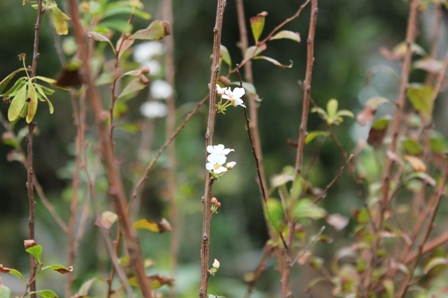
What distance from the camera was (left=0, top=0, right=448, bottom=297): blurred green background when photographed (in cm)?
249

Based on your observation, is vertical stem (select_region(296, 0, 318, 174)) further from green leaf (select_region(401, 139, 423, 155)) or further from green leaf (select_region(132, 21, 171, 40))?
green leaf (select_region(401, 139, 423, 155))

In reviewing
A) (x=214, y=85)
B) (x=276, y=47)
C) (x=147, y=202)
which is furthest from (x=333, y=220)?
(x=147, y=202)

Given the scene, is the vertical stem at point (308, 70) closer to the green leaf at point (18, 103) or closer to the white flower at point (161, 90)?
the green leaf at point (18, 103)

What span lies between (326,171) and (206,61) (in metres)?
0.76

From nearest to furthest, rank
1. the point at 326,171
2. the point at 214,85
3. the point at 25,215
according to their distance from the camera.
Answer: the point at 214,85 < the point at 326,171 < the point at 25,215

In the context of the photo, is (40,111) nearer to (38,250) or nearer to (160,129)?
(160,129)

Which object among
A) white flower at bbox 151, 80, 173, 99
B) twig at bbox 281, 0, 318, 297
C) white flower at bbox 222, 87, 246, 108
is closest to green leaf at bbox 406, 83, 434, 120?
twig at bbox 281, 0, 318, 297

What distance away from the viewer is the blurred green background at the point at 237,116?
8.16ft

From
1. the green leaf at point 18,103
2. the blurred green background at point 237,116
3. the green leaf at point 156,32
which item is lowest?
the blurred green background at point 237,116

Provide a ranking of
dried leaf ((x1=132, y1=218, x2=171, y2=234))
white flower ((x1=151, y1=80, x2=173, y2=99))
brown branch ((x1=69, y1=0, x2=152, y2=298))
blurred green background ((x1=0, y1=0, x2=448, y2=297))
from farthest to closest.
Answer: blurred green background ((x1=0, y1=0, x2=448, y2=297)) < white flower ((x1=151, y1=80, x2=173, y2=99)) < dried leaf ((x1=132, y1=218, x2=171, y2=234)) < brown branch ((x1=69, y1=0, x2=152, y2=298))

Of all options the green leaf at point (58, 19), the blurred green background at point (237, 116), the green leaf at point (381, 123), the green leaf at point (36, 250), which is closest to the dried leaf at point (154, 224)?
the green leaf at point (36, 250)

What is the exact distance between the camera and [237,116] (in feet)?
8.26

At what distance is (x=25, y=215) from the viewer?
2.89 meters

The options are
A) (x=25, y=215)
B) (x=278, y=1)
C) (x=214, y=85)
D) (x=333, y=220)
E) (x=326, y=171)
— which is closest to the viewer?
(x=214, y=85)
